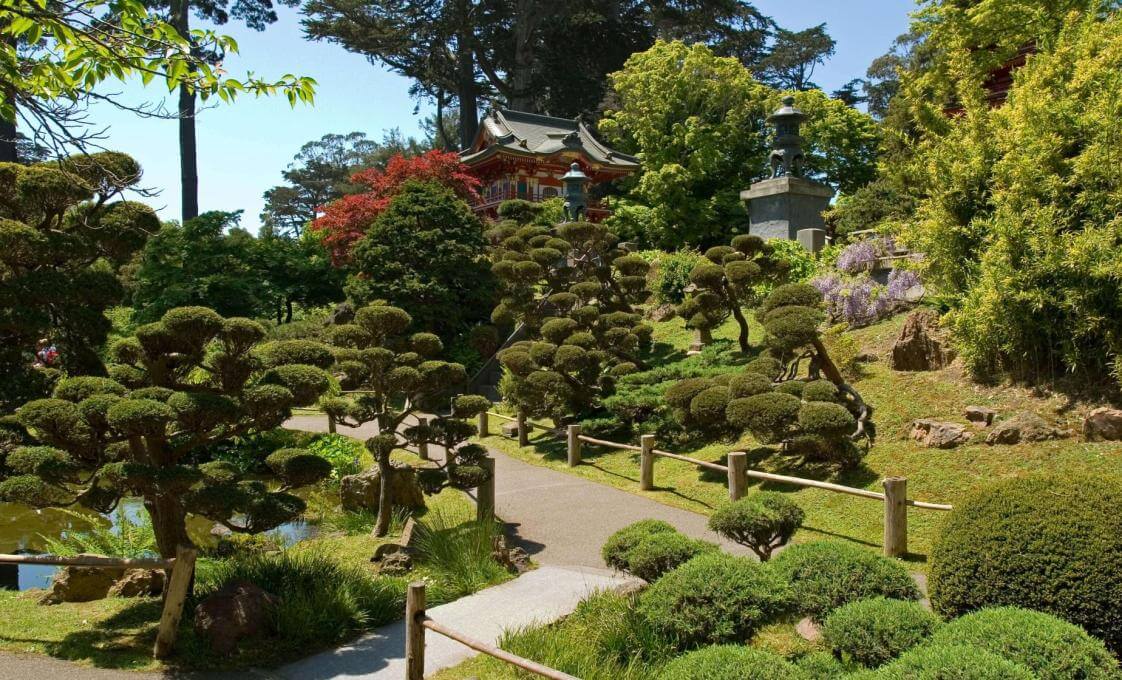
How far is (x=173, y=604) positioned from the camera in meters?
5.45

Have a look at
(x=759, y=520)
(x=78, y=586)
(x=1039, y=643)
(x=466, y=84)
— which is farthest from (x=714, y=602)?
(x=466, y=84)

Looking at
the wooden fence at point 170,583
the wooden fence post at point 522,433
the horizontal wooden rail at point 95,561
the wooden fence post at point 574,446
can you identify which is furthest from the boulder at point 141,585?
the wooden fence post at point 522,433

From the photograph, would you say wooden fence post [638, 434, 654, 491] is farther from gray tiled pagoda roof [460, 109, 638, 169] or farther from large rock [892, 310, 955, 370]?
gray tiled pagoda roof [460, 109, 638, 169]

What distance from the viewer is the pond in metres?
8.49

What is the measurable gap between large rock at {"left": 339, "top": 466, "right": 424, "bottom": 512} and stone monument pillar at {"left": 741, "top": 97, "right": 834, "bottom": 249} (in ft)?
34.2

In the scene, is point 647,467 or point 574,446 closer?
point 647,467

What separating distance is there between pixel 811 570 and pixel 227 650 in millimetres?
4163

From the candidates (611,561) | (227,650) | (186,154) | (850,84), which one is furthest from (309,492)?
(850,84)

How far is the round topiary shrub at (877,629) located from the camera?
12.9 feet

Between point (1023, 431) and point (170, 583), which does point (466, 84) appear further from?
point (170, 583)

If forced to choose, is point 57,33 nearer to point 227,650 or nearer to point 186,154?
point 227,650

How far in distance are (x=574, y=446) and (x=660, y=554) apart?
22.0 ft

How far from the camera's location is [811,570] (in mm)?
4816

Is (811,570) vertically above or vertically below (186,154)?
below
